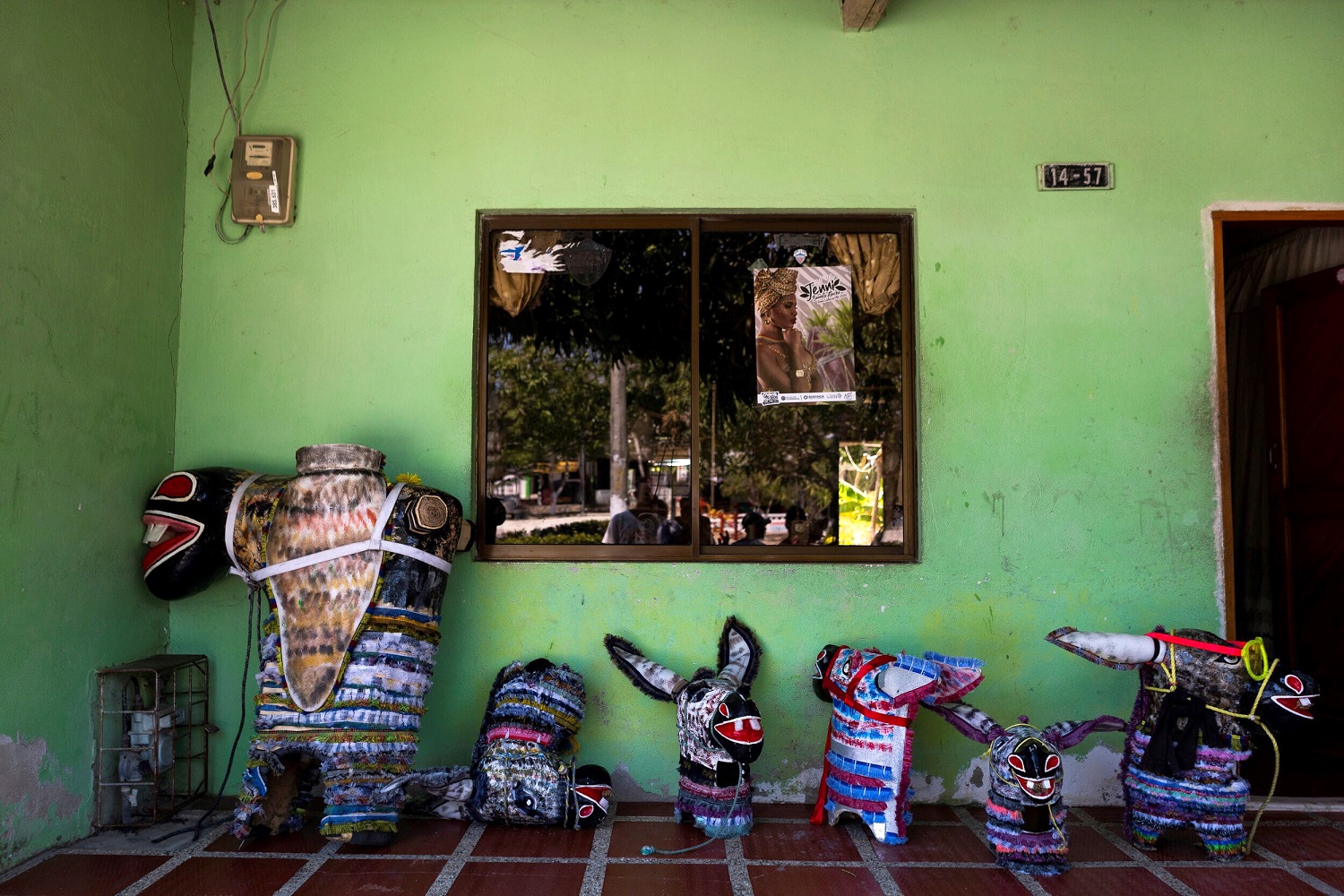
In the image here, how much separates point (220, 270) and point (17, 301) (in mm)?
924

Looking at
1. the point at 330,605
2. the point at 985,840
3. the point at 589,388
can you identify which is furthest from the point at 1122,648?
the point at 330,605

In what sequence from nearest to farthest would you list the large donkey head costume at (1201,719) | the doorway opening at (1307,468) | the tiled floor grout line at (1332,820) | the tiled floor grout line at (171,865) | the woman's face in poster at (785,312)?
the tiled floor grout line at (171,865)
the large donkey head costume at (1201,719)
the tiled floor grout line at (1332,820)
the woman's face in poster at (785,312)
the doorway opening at (1307,468)

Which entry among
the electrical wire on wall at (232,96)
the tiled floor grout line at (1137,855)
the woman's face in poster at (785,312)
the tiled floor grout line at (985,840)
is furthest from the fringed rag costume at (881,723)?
the electrical wire on wall at (232,96)

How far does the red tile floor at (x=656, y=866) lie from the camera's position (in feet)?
8.68

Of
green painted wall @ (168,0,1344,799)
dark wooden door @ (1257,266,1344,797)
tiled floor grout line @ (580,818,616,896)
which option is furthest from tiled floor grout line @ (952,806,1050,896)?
dark wooden door @ (1257,266,1344,797)

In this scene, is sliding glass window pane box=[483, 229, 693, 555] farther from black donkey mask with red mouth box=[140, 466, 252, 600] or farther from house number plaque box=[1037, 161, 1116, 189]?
house number plaque box=[1037, 161, 1116, 189]

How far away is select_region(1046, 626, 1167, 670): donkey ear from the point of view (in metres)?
2.97

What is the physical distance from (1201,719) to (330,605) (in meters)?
2.94

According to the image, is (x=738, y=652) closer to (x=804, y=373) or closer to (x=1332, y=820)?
(x=804, y=373)

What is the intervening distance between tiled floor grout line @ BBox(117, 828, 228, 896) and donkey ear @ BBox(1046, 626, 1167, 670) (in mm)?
3004

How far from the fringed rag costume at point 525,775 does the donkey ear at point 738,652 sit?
23.2 inches

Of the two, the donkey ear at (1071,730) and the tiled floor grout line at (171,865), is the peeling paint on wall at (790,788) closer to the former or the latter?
the donkey ear at (1071,730)

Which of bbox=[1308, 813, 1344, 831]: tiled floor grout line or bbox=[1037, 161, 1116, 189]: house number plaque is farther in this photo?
bbox=[1037, 161, 1116, 189]: house number plaque

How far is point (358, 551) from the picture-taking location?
3.00 meters
